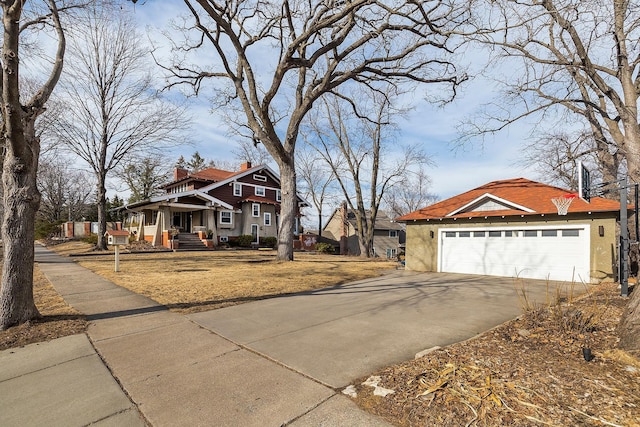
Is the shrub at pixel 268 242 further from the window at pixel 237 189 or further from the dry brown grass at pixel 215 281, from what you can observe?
the dry brown grass at pixel 215 281

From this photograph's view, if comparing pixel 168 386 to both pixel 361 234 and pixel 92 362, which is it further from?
pixel 361 234

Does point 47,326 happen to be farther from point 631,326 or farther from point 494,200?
point 494,200

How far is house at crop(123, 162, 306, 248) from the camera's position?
22578 mm

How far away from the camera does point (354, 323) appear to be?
17.8 feet

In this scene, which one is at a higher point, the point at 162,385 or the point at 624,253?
the point at 624,253

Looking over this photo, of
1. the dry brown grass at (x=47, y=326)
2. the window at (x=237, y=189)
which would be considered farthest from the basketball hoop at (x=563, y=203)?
the window at (x=237, y=189)

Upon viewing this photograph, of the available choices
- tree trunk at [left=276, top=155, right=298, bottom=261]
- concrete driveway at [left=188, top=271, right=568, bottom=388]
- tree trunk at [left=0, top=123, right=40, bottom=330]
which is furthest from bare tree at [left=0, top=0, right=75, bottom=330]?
tree trunk at [left=276, top=155, right=298, bottom=261]

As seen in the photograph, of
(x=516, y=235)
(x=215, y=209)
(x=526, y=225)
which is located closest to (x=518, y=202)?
(x=526, y=225)

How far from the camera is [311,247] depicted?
29.8m

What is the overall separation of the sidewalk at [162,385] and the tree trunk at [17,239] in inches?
46.8

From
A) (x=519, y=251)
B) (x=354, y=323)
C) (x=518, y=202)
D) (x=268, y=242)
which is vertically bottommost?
(x=354, y=323)

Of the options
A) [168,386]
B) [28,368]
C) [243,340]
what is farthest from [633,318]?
[28,368]

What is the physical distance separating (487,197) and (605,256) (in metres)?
4.22

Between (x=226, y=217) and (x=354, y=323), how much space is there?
2186 cm
